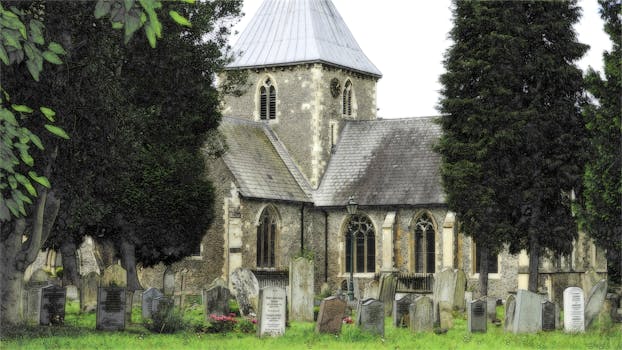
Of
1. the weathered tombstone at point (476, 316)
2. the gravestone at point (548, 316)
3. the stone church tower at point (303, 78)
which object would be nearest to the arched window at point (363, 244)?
the stone church tower at point (303, 78)

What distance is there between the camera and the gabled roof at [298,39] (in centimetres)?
5069

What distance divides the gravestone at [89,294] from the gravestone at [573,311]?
12.9 metres

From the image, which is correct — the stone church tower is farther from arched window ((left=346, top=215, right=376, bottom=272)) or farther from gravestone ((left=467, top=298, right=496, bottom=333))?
gravestone ((left=467, top=298, right=496, bottom=333))

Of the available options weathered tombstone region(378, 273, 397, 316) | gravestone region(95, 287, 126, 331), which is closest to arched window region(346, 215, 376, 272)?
weathered tombstone region(378, 273, 397, 316)

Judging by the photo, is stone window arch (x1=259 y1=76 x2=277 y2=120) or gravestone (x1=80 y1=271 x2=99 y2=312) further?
stone window arch (x1=259 y1=76 x2=277 y2=120)

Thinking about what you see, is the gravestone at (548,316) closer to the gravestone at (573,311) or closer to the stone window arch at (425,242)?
the gravestone at (573,311)

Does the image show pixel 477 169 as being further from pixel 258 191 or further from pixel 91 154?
pixel 91 154

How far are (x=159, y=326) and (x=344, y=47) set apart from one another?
3166cm

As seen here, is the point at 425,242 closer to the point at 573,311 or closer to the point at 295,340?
the point at 573,311

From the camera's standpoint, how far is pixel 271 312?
73.4ft

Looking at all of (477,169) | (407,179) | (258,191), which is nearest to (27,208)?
(477,169)

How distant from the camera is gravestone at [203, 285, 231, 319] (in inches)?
1071

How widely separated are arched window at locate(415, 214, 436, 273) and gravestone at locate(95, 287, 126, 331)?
24.0 meters

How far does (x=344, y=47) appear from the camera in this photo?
52750 millimetres
